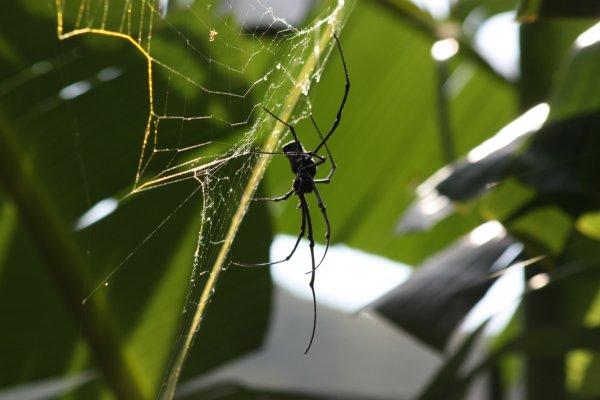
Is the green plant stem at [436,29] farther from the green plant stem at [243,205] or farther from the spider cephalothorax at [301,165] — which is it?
the spider cephalothorax at [301,165]

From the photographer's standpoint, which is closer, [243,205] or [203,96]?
[243,205]

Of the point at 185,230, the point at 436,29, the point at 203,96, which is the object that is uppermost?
the point at 436,29

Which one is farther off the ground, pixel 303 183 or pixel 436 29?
pixel 436 29

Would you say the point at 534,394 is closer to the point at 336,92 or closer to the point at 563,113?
the point at 563,113

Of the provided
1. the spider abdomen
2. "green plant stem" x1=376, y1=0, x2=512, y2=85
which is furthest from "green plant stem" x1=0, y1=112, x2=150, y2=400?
"green plant stem" x1=376, y1=0, x2=512, y2=85

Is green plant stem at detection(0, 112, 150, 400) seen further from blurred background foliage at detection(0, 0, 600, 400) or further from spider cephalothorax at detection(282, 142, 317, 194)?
spider cephalothorax at detection(282, 142, 317, 194)

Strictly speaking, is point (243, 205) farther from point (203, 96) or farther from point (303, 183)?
point (203, 96)

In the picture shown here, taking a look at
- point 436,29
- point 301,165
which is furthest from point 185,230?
point 436,29

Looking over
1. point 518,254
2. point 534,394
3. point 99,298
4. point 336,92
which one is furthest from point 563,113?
point 99,298
